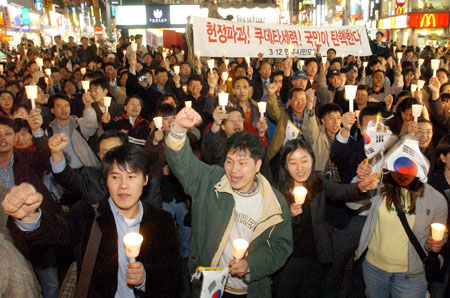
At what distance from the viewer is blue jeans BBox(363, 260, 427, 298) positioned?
3.14 metres

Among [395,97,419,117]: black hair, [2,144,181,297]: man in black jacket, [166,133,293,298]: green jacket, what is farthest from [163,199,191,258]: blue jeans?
[395,97,419,117]: black hair

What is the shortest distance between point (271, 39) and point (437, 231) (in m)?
9.61

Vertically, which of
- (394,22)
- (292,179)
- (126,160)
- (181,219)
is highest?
(394,22)

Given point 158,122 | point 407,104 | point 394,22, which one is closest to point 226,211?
point 158,122

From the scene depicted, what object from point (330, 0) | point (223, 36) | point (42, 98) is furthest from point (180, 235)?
point (330, 0)

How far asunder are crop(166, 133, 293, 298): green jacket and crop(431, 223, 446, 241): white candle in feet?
3.20

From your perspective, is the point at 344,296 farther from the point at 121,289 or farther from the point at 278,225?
the point at 121,289

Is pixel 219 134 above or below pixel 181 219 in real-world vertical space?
above

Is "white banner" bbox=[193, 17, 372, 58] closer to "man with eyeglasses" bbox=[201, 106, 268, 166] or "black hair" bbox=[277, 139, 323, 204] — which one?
"man with eyeglasses" bbox=[201, 106, 268, 166]

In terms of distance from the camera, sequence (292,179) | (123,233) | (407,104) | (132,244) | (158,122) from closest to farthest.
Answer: (132,244), (123,233), (292,179), (158,122), (407,104)

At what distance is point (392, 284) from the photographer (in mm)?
3219

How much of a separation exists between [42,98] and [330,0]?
76972 millimetres

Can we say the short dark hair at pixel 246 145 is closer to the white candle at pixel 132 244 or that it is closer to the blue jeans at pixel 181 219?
the white candle at pixel 132 244

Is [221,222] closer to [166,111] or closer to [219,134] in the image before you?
[219,134]
